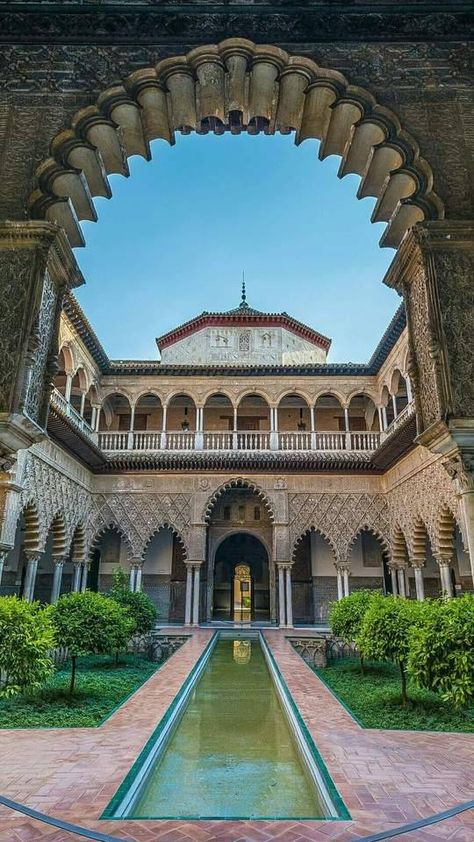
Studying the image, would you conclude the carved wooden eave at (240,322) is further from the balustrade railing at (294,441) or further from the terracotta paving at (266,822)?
the terracotta paving at (266,822)

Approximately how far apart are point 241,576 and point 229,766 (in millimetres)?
15485

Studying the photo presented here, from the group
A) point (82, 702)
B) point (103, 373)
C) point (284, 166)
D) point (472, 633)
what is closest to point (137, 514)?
point (103, 373)

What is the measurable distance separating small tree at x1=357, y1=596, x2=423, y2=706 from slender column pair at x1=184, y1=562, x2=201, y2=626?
8911mm

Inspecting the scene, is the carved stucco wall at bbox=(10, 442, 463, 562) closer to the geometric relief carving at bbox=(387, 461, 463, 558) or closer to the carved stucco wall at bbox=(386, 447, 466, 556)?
the carved stucco wall at bbox=(386, 447, 466, 556)

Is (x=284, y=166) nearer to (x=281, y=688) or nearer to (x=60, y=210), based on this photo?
(x=60, y=210)

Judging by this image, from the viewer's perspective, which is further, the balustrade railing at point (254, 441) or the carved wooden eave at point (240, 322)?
the carved wooden eave at point (240, 322)

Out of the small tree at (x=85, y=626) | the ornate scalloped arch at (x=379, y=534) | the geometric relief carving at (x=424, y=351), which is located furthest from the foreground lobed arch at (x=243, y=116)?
the ornate scalloped arch at (x=379, y=534)

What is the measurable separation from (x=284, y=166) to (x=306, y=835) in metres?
8.36

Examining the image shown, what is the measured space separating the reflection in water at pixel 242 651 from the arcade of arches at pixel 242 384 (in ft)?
7.33

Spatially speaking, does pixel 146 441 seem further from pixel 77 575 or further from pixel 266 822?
pixel 266 822

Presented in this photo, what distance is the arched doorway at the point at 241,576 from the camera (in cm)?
1928

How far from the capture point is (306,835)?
9.21 feet

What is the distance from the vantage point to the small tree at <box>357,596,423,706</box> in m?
7.18

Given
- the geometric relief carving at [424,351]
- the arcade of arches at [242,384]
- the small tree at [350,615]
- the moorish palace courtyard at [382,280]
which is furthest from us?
the small tree at [350,615]
